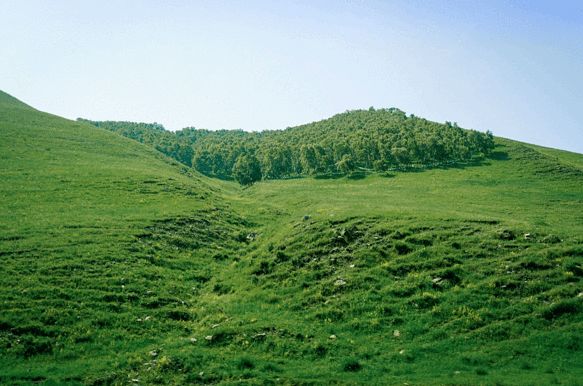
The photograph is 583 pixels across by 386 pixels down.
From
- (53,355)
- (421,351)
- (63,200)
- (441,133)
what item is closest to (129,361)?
(53,355)

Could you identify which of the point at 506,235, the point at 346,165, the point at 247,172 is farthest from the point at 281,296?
the point at 247,172

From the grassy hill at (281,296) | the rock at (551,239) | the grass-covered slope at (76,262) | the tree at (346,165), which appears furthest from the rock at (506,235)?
the tree at (346,165)

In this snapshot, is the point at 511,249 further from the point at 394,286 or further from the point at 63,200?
the point at 63,200

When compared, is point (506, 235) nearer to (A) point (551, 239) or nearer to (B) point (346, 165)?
(A) point (551, 239)

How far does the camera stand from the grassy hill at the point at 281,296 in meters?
19.7

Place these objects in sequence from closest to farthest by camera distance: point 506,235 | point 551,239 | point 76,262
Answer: point 76,262 → point 551,239 → point 506,235

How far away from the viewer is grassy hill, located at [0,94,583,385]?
19703 millimetres

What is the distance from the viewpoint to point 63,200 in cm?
4856

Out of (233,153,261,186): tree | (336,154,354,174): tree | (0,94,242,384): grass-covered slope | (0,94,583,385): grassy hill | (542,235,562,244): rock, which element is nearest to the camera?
(0,94,583,385): grassy hill

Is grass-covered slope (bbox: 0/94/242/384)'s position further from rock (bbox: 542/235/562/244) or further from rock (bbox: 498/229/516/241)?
rock (bbox: 542/235/562/244)

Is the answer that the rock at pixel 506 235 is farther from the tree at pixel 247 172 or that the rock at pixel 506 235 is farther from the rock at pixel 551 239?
the tree at pixel 247 172

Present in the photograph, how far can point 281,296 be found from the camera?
1121 inches

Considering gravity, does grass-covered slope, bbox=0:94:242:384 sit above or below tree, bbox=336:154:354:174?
below

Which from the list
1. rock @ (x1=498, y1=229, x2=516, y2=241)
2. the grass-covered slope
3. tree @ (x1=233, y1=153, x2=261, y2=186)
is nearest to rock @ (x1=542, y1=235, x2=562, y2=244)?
rock @ (x1=498, y1=229, x2=516, y2=241)
